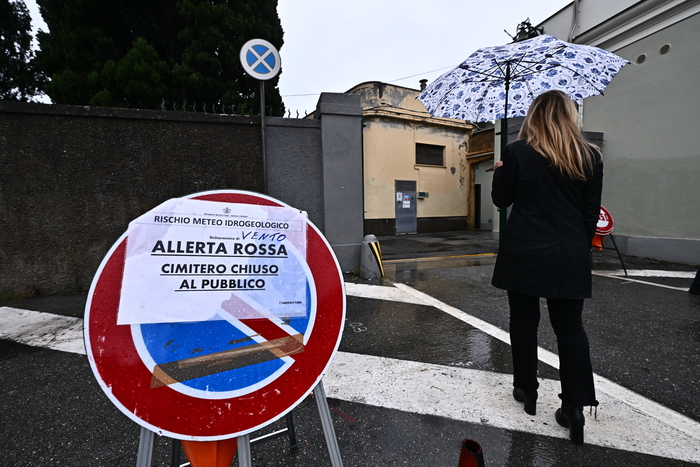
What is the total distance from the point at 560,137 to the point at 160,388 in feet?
7.14

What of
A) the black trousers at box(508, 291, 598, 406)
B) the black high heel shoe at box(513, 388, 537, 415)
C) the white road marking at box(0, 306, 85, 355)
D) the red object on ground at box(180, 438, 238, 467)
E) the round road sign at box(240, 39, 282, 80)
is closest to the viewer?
the red object on ground at box(180, 438, 238, 467)

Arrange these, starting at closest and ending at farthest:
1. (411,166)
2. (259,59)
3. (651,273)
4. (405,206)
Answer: (259,59) → (651,273) → (405,206) → (411,166)

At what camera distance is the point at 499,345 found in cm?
283

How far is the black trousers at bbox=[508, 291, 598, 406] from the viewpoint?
5.59 ft

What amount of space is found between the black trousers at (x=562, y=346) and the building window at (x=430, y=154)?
46.7ft

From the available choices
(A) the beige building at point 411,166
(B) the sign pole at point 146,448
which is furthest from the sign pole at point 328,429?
(A) the beige building at point 411,166

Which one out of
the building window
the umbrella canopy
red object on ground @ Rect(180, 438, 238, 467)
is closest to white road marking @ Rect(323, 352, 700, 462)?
red object on ground @ Rect(180, 438, 238, 467)

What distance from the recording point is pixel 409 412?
1917 mm

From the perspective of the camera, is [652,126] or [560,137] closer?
[560,137]

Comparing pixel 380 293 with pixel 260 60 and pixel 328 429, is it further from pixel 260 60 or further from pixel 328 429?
pixel 260 60

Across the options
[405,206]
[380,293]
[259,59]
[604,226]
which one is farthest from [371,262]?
[405,206]

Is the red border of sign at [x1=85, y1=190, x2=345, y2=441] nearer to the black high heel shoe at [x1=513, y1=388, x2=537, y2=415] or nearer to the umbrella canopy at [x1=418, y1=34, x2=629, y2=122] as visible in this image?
Result: the black high heel shoe at [x1=513, y1=388, x2=537, y2=415]

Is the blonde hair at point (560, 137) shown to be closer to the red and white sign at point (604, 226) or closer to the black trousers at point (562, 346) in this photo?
the black trousers at point (562, 346)

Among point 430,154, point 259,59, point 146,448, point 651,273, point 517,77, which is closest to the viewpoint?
point 146,448
